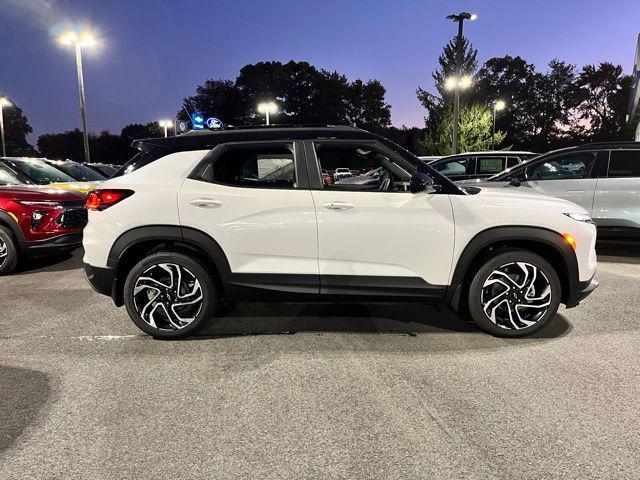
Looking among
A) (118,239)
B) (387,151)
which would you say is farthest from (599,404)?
(118,239)

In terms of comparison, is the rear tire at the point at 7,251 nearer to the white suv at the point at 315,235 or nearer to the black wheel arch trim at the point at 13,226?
the black wheel arch trim at the point at 13,226

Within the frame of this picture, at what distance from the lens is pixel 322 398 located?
9.98 feet

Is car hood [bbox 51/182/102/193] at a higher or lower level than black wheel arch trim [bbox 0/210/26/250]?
higher

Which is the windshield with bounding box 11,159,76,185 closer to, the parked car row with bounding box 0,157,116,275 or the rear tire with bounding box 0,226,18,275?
the parked car row with bounding box 0,157,116,275

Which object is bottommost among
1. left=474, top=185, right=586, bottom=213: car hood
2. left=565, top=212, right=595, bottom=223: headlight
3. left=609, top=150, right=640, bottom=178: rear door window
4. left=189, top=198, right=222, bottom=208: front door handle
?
left=565, top=212, right=595, bottom=223: headlight

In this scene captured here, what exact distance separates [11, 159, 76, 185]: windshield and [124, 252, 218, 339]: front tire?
18.7 feet

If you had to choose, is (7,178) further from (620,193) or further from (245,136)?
(620,193)

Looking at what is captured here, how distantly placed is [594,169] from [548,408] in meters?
5.49

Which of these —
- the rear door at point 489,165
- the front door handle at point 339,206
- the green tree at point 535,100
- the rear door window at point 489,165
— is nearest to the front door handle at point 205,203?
the front door handle at point 339,206

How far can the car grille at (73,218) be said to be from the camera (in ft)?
22.3

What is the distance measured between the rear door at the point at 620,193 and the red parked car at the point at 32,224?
26.2ft

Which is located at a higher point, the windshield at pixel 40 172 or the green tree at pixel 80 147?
the green tree at pixel 80 147

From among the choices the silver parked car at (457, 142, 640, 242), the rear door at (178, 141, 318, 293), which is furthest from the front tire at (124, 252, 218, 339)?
the silver parked car at (457, 142, 640, 242)

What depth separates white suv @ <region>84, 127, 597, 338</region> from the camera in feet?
12.5
